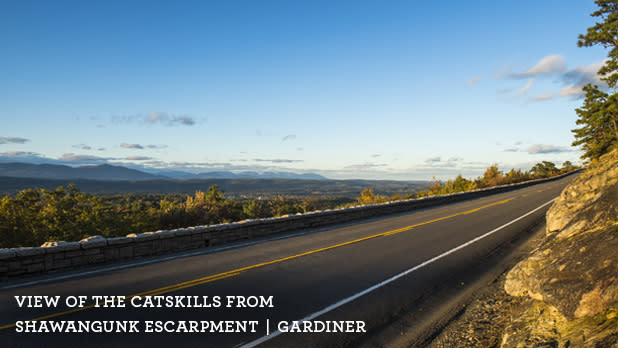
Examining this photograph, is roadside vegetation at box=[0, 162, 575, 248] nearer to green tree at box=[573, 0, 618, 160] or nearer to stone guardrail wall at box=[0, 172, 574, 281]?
stone guardrail wall at box=[0, 172, 574, 281]

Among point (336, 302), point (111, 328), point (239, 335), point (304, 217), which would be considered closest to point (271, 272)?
point (336, 302)

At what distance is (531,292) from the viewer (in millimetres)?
5051

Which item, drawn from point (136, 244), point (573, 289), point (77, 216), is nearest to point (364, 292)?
point (573, 289)

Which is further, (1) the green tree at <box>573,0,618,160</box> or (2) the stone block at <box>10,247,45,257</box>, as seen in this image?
(1) the green tree at <box>573,0,618,160</box>

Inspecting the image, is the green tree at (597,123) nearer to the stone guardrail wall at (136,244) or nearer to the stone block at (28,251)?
the stone guardrail wall at (136,244)

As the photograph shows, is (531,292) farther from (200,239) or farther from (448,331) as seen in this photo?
(200,239)

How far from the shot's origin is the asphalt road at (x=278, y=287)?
4859 mm

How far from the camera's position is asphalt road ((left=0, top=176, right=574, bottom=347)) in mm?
4859

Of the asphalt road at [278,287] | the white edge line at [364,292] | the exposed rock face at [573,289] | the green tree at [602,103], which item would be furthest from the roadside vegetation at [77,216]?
the green tree at [602,103]

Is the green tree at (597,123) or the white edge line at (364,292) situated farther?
the green tree at (597,123)

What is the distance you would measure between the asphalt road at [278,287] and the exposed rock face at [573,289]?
151 centimetres

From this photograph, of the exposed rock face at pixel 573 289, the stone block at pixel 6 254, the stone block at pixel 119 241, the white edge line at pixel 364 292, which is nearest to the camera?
the exposed rock face at pixel 573 289

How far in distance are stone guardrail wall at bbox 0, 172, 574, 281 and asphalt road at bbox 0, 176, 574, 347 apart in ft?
1.73

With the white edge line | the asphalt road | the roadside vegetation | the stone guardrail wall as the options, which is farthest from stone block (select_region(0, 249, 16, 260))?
the white edge line
